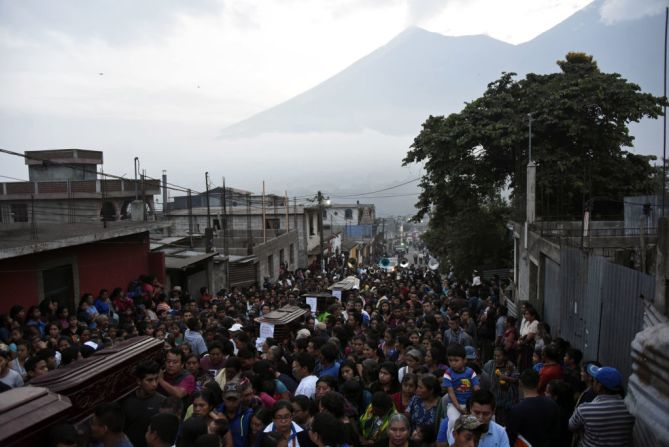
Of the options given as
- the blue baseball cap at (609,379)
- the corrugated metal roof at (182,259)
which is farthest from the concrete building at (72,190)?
the blue baseball cap at (609,379)

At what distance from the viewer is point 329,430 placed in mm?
4184

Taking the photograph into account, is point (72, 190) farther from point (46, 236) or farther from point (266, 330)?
point (266, 330)

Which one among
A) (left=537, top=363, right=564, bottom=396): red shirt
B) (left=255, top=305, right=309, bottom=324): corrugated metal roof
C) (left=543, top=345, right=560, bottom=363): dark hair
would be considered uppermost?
(left=543, top=345, right=560, bottom=363): dark hair

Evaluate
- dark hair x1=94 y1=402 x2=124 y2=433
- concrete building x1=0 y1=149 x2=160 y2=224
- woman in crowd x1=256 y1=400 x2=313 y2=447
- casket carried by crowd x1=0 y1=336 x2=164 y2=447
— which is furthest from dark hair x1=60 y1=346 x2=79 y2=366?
concrete building x1=0 y1=149 x2=160 y2=224

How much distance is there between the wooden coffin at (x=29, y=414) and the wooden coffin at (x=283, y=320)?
15.6ft

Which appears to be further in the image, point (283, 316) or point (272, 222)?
point (272, 222)

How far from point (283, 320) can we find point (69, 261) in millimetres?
7261

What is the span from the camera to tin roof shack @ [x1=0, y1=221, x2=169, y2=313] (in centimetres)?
1164

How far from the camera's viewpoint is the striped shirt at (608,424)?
471 cm

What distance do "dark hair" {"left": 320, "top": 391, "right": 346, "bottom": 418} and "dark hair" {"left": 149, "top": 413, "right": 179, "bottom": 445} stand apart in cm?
121

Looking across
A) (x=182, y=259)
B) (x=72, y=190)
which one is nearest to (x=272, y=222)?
(x=72, y=190)

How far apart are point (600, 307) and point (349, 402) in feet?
13.8

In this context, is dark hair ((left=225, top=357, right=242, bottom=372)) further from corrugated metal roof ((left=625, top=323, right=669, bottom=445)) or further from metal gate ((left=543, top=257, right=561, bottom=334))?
metal gate ((left=543, top=257, right=561, bottom=334))

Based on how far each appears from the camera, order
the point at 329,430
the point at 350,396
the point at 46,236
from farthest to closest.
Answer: the point at 46,236, the point at 350,396, the point at 329,430
